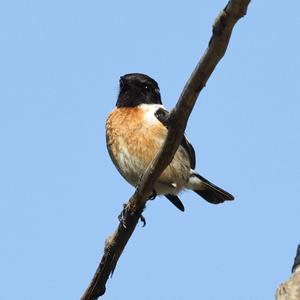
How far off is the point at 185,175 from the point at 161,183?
1.19 ft

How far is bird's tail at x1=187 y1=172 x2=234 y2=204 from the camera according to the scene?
10123mm

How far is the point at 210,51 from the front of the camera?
520 cm

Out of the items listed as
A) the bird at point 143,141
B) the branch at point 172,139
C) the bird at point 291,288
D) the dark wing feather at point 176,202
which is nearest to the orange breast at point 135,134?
the bird at point 143,141

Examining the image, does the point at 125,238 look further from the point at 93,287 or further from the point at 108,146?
the point at 108,146

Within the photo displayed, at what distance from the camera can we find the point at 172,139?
5.95 m

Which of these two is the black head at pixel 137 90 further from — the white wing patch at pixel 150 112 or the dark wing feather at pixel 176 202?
the dark wing feather at pixel 176 202

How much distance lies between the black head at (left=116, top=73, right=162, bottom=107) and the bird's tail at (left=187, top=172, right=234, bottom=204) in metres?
1.15

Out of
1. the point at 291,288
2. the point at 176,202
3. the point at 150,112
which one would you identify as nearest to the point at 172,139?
the point at 291,288

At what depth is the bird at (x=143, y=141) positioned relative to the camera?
29.8ft

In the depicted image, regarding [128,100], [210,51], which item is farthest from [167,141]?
[128,100]

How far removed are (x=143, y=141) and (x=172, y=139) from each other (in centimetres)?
313

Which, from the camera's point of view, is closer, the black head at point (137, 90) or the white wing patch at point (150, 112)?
the white wing patch at point (150, 112)

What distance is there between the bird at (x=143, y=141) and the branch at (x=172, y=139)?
1.71m

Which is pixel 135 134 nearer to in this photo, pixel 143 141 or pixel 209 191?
pixel 143 141
